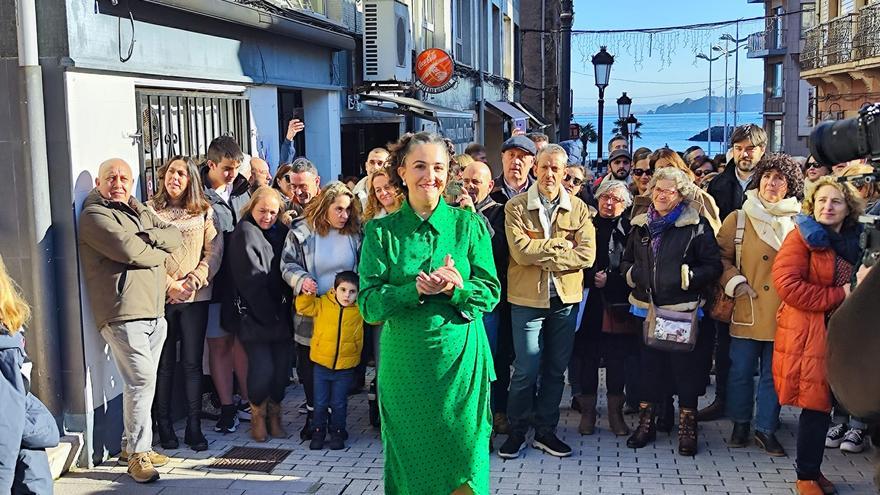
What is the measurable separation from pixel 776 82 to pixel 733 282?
175 feet

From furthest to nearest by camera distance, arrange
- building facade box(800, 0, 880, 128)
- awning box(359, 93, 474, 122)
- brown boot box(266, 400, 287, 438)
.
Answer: building facade box(800, 0, 880, 128) < awning box(359, 93, 474, 122) < brown boot box(266, 400, 287, 438)

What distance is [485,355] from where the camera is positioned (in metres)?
4.61

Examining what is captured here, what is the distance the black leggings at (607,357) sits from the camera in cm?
677

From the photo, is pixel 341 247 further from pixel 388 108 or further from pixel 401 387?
pixel 388 108

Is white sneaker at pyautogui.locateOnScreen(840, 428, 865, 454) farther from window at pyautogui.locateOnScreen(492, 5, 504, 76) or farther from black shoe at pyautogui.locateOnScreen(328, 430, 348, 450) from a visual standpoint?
window at pyautogui.locateOnScreen(492, 5, 504, 76)

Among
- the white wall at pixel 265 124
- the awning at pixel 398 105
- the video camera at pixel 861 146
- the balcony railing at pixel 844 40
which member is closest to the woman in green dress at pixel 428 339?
the video camera at pixel 861 146

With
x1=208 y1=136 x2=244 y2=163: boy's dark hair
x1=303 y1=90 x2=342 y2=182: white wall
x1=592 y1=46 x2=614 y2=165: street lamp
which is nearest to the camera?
x1=208 y1=136 x2=244 y2=163: boy's dark hair

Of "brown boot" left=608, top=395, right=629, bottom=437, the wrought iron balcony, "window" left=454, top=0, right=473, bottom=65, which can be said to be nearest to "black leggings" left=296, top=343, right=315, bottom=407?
"brown boot" left=608, top=395, right=629, bottom=437

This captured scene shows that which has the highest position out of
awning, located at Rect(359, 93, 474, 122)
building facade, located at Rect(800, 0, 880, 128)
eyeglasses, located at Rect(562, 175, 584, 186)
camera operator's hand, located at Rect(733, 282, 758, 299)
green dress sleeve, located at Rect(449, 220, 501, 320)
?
building facade, located at Rect(800, 0, 880, 128)

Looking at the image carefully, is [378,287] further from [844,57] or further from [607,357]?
[844,57]

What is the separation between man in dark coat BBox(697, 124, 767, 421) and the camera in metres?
7.04

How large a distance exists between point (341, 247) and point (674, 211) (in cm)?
225

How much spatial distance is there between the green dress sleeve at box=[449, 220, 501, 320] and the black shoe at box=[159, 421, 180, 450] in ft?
9.60

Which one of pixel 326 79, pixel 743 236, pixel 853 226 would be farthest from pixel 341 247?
pixel 326 79
